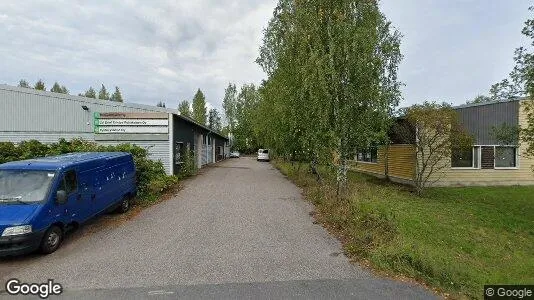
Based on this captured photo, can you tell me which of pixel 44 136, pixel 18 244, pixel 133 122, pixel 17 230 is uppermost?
pixel 133 122

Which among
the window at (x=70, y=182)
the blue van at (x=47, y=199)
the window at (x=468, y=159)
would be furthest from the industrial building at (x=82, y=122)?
the window at (x=468, y=159)

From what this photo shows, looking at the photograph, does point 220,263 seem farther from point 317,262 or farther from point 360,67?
point 360,67

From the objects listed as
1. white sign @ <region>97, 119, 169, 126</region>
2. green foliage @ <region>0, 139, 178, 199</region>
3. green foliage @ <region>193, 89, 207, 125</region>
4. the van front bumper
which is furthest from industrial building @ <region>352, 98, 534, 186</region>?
green foliage @ <region>193, 89, 207, 125</region>

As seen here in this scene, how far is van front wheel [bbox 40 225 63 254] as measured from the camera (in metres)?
7.00

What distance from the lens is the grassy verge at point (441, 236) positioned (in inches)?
238

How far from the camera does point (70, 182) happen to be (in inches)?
314

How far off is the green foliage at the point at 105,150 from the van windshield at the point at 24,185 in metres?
4.93

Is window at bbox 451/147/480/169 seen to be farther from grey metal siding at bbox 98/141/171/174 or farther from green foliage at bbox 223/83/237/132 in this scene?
green foliage at bbox 223/83/237/132

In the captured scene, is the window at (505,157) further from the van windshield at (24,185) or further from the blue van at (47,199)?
the van windshield at (24,185)

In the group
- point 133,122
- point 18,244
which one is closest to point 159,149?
point 133,122

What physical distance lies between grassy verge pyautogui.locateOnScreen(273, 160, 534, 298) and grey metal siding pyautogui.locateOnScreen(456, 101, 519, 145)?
15.8ft

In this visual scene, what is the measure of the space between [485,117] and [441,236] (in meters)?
12.4

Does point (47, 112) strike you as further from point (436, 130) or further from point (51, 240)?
point (436, 130)

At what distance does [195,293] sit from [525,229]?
1013 centimetres
